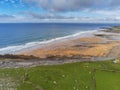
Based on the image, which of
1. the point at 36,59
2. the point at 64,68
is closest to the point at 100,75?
the point at 64,68

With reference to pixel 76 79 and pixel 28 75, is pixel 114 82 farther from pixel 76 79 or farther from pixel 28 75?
pixel 28 75

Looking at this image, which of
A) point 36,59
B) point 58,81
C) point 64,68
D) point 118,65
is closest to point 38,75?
point 58,81

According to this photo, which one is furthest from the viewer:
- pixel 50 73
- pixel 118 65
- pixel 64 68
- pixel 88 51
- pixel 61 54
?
pixel 88 51

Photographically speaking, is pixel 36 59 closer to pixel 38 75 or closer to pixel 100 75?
pixel 38 75

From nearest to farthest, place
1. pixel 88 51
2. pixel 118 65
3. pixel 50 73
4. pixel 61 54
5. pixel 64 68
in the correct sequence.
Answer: pixel 50 73, pixel 64 68, pixel 118 65, pixel 61 54, pixel 88 51

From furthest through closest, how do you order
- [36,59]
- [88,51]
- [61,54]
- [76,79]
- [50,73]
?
[88,51] < [61,54] < [36,59] < [50,73] < [76,79]

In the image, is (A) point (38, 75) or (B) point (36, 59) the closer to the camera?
(A) point (38, 75)
